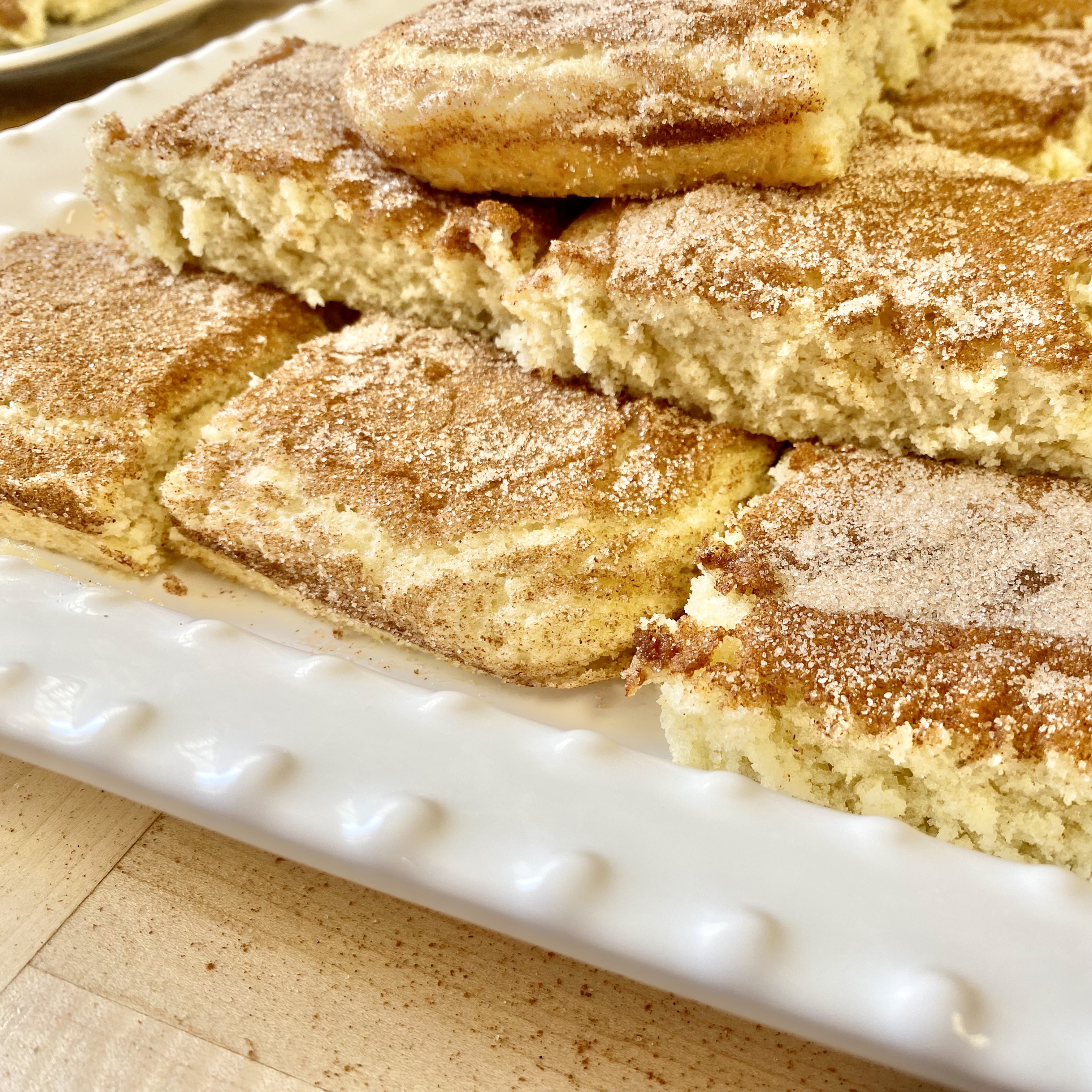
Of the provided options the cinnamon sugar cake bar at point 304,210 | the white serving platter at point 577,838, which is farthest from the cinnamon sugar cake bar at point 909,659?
the cinnamon sugar cake bar at point 304,210

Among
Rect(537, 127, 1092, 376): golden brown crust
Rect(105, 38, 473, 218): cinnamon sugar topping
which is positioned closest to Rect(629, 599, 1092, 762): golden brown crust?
Rect(537, 127, 1092, 376): golden brown crust

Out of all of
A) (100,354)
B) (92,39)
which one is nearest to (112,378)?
(100,354)

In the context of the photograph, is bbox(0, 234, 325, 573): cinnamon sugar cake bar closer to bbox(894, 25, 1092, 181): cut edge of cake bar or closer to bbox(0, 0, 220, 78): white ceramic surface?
bbox(894, 25, 1092, 181): cut edge of cake bar

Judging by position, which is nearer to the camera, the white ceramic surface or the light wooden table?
the light wooden table

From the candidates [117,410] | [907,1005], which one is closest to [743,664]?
[907,1005]

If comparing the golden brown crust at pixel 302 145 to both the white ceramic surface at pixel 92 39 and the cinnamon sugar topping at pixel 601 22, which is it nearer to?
the cinnamon sugar topping at pixel 601 22

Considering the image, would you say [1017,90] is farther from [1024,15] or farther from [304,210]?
[304,210]

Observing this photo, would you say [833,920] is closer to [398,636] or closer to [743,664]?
[743,664]
